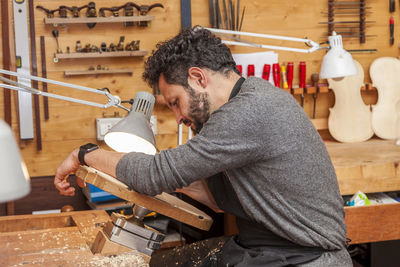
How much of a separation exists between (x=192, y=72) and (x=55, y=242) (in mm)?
780

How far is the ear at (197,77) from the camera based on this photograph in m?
1.75

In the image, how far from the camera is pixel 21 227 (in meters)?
2.09

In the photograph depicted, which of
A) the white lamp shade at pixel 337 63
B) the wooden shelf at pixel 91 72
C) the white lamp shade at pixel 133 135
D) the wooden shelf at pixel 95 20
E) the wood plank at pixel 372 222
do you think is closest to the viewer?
the white lamp shade at pixel 133 135

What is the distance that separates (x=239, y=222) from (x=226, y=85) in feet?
1.73

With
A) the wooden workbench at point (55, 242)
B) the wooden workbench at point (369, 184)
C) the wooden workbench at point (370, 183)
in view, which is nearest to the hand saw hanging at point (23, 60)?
the wooden workbench at point (55, 242)

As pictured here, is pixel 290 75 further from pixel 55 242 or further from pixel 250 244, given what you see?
pixel 55 242

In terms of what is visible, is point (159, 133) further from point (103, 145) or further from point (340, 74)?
point (340, 74)

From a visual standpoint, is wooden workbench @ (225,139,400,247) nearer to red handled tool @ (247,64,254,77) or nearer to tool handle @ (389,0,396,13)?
red handled tool @ (247,64,254,77)

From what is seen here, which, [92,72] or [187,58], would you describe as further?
[92,72]

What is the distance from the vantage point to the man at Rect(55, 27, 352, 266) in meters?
1.58

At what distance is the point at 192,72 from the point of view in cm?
175

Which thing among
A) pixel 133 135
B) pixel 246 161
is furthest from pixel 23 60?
pixel 246 161

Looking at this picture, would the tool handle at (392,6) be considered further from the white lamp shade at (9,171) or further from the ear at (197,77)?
the white lamp shade at (9,171)

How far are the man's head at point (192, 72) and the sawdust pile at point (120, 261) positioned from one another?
1.75 feet
